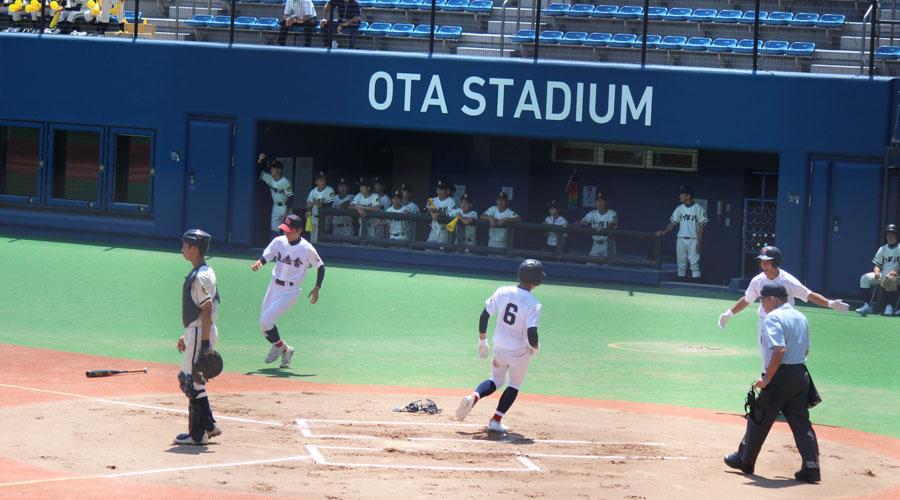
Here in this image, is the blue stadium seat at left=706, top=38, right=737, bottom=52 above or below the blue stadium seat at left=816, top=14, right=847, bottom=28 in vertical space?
below

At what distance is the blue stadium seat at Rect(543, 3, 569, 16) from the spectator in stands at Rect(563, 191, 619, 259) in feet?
13.6

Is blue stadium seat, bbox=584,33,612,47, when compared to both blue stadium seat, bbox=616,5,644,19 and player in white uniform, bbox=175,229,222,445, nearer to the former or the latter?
blue stadium seat, bbox=616,5,644,19

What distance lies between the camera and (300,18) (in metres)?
24.5

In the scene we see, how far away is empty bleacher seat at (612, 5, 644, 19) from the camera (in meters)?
24.6

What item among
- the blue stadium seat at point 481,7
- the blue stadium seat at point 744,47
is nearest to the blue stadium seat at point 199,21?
the blue stadium seat at point 481,7

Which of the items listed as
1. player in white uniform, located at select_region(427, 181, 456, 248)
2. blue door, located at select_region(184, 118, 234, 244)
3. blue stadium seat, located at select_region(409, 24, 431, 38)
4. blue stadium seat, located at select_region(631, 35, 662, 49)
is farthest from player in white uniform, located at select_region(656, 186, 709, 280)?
blue door, located at select_region(184, 118, 234, 244)

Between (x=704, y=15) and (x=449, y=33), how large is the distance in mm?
5261

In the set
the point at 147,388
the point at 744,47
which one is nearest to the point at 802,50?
the point at 744,47

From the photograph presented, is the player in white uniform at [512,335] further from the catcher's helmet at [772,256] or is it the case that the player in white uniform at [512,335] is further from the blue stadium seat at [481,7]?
the blue stadium seat at [481,7]

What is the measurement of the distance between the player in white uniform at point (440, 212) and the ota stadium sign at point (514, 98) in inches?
72.0

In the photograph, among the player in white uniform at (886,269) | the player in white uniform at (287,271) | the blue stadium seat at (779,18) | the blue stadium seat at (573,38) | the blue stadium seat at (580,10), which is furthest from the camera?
the blue stadium seat at (580,10)

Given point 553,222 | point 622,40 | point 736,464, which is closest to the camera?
point 736,464

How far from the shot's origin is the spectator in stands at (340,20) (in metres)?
24.0

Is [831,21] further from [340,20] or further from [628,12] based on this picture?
[340,20]
